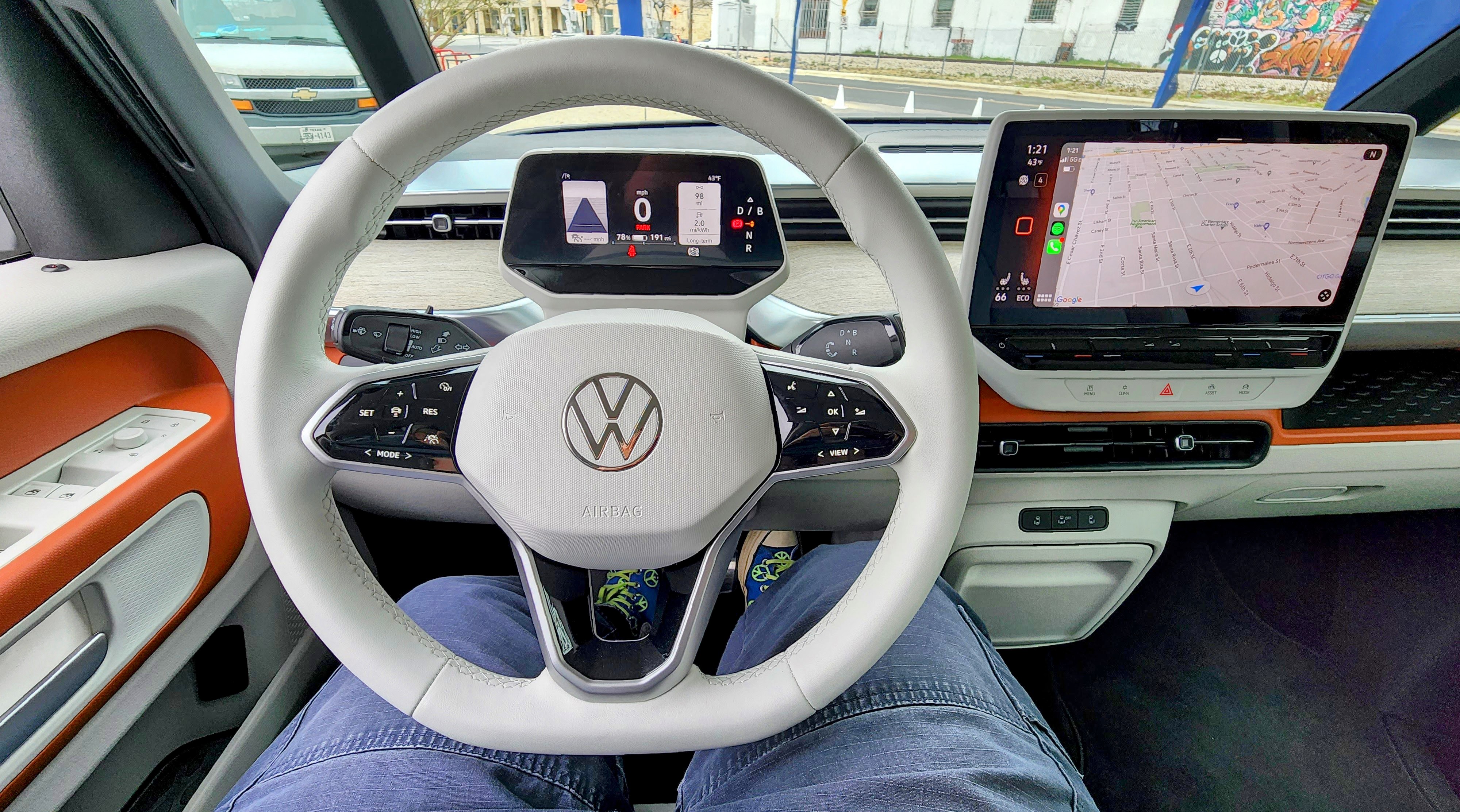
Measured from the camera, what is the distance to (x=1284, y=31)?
170cm

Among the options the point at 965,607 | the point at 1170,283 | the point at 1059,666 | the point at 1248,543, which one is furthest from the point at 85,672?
the point at 1248,543

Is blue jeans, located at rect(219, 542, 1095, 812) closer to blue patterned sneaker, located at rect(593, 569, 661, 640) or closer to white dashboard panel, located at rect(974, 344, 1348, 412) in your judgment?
blue patterned sneaker, located at rect(593, 569, 661, 640)

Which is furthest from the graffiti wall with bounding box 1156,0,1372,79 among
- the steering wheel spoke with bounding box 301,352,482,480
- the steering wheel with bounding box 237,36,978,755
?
the steering wheel spoke with bounding box 301,352,482,480

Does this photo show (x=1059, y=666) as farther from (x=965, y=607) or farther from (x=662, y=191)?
(x=662, y=191)

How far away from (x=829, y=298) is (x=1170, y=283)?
1.67 feet

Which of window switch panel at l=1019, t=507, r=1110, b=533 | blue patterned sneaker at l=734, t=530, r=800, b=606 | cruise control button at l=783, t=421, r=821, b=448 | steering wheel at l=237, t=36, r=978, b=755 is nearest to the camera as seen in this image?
steering wheel at l=237, t=36, r=978, b=755

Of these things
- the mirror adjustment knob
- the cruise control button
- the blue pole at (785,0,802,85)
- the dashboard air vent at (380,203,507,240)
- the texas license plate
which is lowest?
the mirror adjustment knob

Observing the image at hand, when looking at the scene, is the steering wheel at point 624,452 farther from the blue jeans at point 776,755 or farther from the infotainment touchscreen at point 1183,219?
the infotainment touchscreen at point 1183,219

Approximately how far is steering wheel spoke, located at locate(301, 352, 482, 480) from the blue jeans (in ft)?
0.82

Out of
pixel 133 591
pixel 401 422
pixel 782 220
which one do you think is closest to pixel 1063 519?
pixel 782 220

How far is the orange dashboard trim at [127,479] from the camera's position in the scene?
2.36ft

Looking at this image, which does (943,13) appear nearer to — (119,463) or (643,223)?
(643,223)

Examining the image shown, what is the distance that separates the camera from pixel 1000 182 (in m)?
0.85

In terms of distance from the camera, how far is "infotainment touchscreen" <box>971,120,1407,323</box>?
33.1 inches
